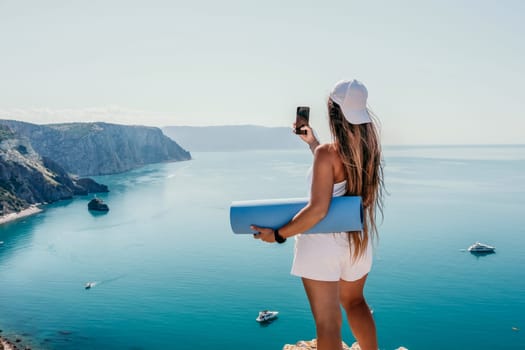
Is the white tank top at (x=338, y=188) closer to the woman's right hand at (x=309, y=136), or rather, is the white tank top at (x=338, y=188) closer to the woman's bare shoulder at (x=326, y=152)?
the woman's bare shoulder at (x=326, y=152)

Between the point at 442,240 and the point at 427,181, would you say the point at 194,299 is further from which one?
the point at 427,181

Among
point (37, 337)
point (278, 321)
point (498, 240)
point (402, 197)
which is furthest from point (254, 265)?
point (402, 197)

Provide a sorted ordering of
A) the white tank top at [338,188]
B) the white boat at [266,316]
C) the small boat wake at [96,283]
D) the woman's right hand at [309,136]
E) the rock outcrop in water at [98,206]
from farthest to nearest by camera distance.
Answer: the rock outcrop in water at [98,206]
the small boat wake at [96,283]
the white boat at [266,316]
the woman's right hand at [309,136]
the white tank top at [338,188]

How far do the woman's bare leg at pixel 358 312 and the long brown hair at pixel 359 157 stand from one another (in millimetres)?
445

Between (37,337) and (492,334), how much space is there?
1563 inches

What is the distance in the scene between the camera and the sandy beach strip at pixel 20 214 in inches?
3491

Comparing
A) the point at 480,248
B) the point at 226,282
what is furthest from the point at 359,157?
the point at 480,248

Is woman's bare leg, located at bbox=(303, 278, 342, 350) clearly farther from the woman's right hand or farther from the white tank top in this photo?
the woman's right hand

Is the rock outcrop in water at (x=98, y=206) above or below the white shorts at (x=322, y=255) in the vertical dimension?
below

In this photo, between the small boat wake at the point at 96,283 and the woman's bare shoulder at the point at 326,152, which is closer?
the woman's bare shoulder at the point at 326,152

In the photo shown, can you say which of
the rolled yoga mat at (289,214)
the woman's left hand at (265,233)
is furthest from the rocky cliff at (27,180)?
the woman's left hand at (265,233)

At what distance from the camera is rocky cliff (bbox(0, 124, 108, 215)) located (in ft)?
332

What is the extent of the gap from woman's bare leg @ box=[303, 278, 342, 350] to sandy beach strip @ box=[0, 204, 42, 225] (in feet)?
327

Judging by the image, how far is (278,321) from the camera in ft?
127
